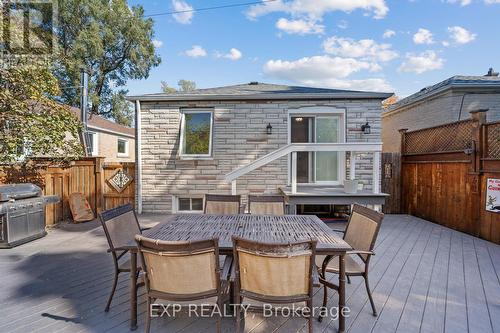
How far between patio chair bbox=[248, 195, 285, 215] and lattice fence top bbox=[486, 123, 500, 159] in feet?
13.7

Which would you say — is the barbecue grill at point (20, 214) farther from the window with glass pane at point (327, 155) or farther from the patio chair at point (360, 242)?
the window with glass pane at point (327, 155)

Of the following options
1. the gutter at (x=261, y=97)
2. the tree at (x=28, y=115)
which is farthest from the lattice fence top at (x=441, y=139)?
the tree at (x=28, y=115)

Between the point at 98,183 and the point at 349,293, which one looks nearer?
the point at 349,293

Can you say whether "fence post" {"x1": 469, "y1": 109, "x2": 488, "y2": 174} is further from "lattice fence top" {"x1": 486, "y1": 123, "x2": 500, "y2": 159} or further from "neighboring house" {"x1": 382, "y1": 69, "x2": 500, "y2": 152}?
"neighboring house" {"x1": 382, "y1": 69, "x2": 500, "y2": 152}

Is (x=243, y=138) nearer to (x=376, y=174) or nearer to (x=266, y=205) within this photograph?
(x=266, y=205)

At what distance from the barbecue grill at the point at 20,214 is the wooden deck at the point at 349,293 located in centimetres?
26

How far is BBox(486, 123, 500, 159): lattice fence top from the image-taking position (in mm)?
4609

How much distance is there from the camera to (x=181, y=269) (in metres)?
1.87

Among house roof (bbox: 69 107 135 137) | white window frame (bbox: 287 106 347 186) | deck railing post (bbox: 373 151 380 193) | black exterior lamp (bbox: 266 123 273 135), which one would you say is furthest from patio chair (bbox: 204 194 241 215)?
house roof (bbox: 69 107 135 137)

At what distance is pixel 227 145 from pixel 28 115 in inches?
167

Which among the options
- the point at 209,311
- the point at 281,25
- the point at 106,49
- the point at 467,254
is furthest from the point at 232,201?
the point at 106,49

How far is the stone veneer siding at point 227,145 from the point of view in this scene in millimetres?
6641

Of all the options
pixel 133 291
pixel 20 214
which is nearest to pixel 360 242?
pixel 133 291

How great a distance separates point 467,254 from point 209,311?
426 cm
